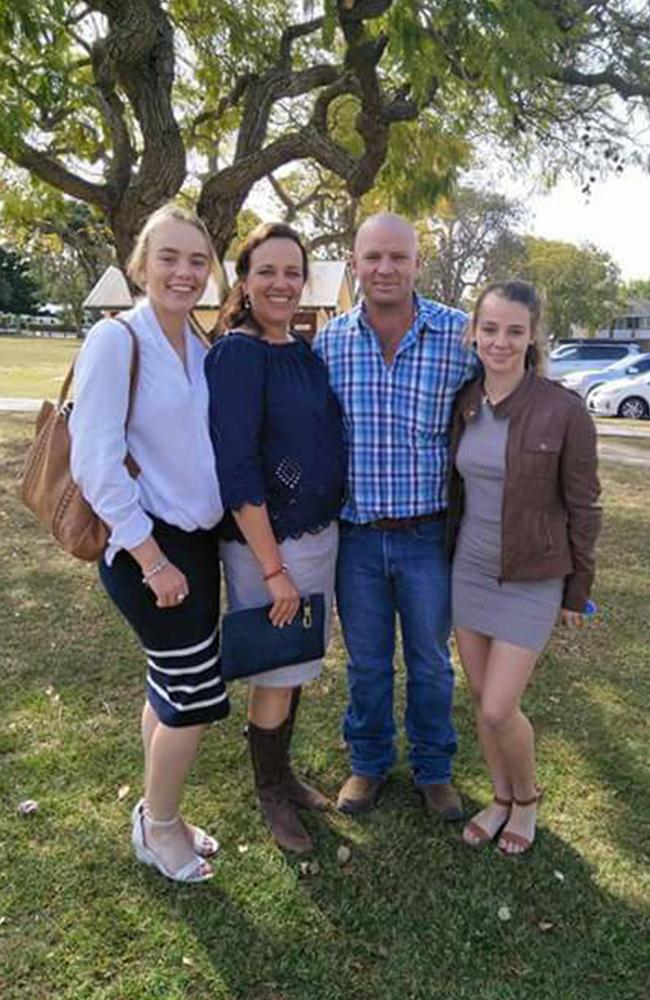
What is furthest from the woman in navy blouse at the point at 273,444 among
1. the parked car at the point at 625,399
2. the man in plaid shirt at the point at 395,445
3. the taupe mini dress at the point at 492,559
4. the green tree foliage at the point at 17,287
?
the green tree foliage at the point at 17,287

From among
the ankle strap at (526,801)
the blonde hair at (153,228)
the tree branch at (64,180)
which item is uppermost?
the tree branch at (64,180)

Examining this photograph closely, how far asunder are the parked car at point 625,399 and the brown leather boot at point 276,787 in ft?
53.2

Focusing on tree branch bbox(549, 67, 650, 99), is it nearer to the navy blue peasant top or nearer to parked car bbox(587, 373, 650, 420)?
the navy blue peasant top

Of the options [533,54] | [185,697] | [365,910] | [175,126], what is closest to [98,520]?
[185,697]

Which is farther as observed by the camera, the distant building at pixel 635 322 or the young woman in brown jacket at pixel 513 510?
the distant building at pixel 635 322

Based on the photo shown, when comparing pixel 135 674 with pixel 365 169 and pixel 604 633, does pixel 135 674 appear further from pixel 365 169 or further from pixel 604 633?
pixel 365 169

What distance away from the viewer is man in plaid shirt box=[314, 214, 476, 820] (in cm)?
275

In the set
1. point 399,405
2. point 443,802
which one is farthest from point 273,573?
point 443,802

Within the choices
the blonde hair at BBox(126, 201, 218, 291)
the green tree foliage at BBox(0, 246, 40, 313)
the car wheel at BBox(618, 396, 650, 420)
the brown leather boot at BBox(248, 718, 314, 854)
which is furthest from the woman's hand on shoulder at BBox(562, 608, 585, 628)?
the green tree foliage at BBox(0, 246, 40, 313)

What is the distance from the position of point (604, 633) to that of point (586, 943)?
2674 millimetres

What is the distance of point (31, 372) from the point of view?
26516mm

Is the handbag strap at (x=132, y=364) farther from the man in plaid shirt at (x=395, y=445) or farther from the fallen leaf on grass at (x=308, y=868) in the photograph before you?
the fallen leaf on grass at (x=308, y=868)

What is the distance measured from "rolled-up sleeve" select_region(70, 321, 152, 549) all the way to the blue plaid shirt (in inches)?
30.6

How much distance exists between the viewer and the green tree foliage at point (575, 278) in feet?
181
